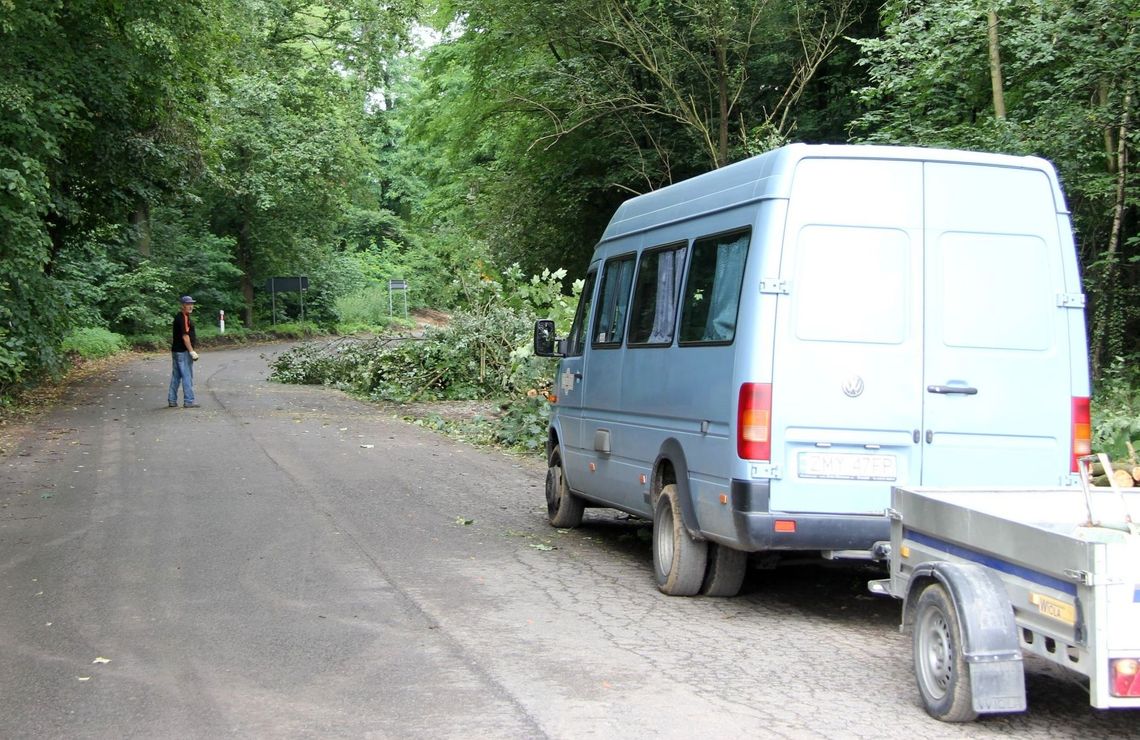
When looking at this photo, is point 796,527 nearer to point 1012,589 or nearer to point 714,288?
point 714,288

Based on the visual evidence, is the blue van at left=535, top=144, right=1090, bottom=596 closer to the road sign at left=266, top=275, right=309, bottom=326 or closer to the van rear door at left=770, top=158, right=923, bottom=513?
the van rear door at left=770, top=158, right=923, bottom=513

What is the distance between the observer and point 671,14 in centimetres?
2467

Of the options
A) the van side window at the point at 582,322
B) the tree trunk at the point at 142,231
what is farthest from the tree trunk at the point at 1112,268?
the tree trunk at the point at 142,231

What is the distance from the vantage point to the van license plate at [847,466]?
667cm

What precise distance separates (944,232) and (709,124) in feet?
62.9

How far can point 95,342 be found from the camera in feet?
119

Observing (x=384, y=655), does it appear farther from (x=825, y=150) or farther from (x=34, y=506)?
(x=34, y=506)

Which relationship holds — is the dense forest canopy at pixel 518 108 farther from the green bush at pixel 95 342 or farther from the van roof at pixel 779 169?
the van roof at pixel 779 169

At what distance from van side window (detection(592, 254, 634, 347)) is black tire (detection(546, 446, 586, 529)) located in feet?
4.78

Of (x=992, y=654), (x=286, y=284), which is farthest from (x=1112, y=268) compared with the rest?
(x=286, y=284)

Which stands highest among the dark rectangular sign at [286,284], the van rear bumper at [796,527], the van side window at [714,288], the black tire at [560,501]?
the dark rectangular sign at [286,284]

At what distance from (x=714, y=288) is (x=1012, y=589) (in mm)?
3048

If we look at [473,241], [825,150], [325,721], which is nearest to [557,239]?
[473,241]

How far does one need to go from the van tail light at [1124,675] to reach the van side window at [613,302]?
5.18m
